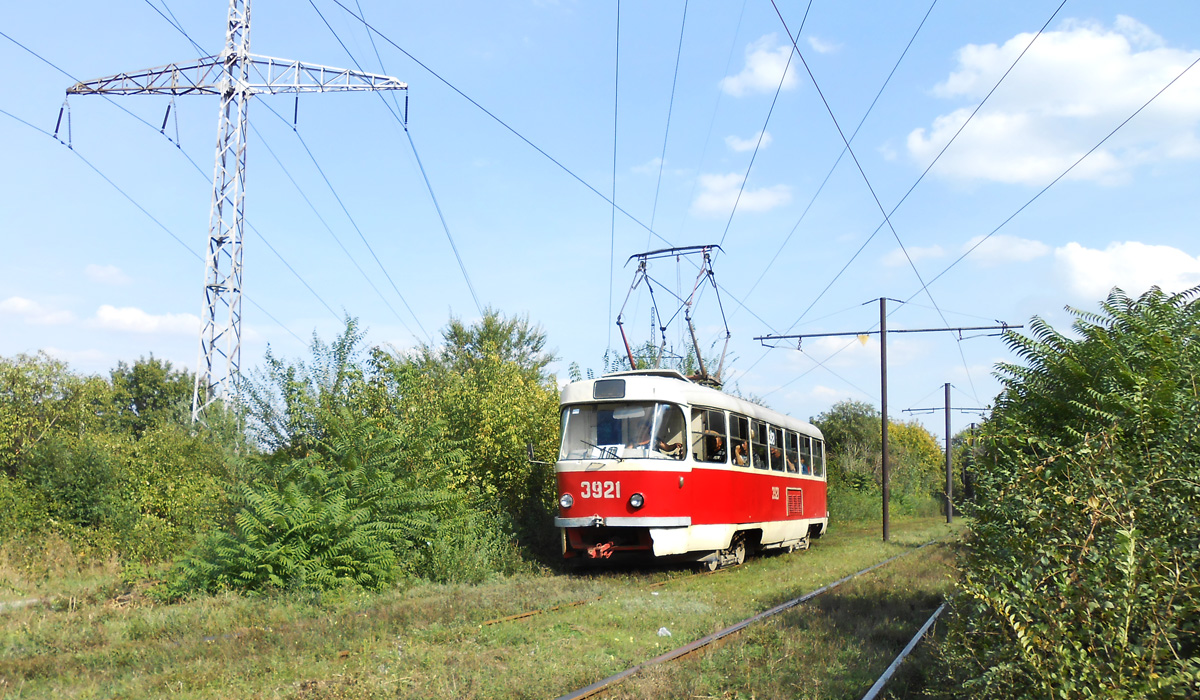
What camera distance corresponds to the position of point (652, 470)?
1321cm

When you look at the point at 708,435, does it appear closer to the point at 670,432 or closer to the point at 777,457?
the point at 670,432

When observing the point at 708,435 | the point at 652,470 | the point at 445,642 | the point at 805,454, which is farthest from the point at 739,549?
the point at 445,642

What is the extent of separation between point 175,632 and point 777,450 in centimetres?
1209

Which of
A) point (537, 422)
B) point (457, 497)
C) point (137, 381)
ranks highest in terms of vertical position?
point (137, 381)

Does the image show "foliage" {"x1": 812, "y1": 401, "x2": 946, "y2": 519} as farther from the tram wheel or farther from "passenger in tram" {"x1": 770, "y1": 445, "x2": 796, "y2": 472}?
the tram wheel

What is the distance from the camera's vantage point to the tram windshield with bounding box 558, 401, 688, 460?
44.4 ft

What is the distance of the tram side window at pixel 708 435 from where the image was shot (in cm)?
1383

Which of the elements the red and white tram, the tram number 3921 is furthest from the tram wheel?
the tram number 3921

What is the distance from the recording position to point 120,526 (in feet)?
51.6

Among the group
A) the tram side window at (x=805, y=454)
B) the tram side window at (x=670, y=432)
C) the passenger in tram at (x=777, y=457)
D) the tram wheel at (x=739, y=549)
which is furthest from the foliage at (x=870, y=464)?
the tram side window at (x=670, y=432)

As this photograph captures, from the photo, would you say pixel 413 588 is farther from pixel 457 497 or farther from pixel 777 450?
pixel 777 450

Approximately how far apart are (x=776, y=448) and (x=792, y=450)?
1588 mm

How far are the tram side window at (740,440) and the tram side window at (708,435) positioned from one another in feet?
1.44

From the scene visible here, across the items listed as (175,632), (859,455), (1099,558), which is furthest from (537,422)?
(859,455)
